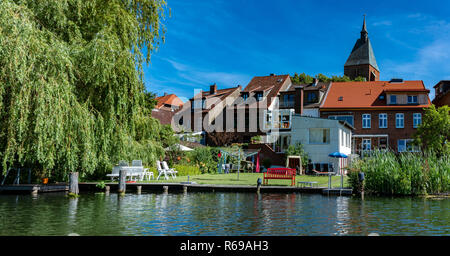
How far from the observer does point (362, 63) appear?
9194 centimetres

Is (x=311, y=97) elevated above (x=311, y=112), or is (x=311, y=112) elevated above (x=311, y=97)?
(x=311, y=97)

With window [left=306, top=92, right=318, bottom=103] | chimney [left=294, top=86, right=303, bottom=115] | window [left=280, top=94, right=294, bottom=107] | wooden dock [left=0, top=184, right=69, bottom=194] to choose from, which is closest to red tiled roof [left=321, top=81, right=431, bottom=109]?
window [left=306, top=92, right=318, bottom=103]

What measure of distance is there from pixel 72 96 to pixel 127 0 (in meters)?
6.32

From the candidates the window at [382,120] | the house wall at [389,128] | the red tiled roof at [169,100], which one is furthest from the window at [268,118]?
the red tiled roof at [169,100]

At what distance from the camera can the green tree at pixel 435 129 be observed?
40031mm

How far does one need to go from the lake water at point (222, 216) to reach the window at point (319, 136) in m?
19.4

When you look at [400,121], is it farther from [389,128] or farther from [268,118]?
[268,118]

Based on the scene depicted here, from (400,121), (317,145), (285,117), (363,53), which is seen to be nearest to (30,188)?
(317,145)

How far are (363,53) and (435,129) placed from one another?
56.4 m

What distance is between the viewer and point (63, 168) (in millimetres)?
17281

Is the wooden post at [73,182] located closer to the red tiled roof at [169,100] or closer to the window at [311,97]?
the window at [311,97]

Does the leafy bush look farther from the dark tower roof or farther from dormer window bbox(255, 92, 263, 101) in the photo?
the dark tower roof

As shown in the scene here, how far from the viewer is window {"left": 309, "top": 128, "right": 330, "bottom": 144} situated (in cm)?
3846

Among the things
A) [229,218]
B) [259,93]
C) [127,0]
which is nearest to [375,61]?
[259,93]
